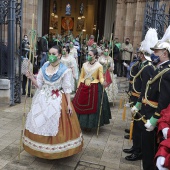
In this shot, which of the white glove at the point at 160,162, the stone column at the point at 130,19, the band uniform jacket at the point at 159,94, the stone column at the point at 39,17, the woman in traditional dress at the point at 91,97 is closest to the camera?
the white glove at the point at 160,162

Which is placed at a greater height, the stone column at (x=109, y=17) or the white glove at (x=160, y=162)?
the stone column at (x=109, y=17)

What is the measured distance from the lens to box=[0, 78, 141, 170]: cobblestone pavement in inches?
140

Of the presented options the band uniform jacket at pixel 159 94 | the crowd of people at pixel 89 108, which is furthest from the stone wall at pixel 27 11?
the band uniform jacket at pixel 159 94

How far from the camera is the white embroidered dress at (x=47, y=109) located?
340 cm

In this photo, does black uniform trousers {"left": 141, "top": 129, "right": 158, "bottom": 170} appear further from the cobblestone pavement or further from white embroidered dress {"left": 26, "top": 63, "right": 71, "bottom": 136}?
white embroidered dress {"left": 26, "top": 63, "right": 71, "bottom": 136}

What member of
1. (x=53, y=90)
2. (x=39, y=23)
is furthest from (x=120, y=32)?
(x=53, y=90)

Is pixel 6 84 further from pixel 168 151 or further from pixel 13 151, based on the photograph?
pixel 168 151

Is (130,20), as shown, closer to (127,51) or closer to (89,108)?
(127,51)

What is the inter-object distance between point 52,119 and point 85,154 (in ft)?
3.24

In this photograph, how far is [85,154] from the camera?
13.1 ft

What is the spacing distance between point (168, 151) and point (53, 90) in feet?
6.44

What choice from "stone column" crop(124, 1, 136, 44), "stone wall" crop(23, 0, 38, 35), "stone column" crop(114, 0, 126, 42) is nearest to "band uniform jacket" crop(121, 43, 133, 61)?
"stone column" crop(124, 1, 136, 44)

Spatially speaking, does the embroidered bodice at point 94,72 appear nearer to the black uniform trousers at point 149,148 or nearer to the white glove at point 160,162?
the black uniform trousers at point 149,148

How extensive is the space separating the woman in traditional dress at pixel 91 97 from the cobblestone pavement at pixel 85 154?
31 centimetres
